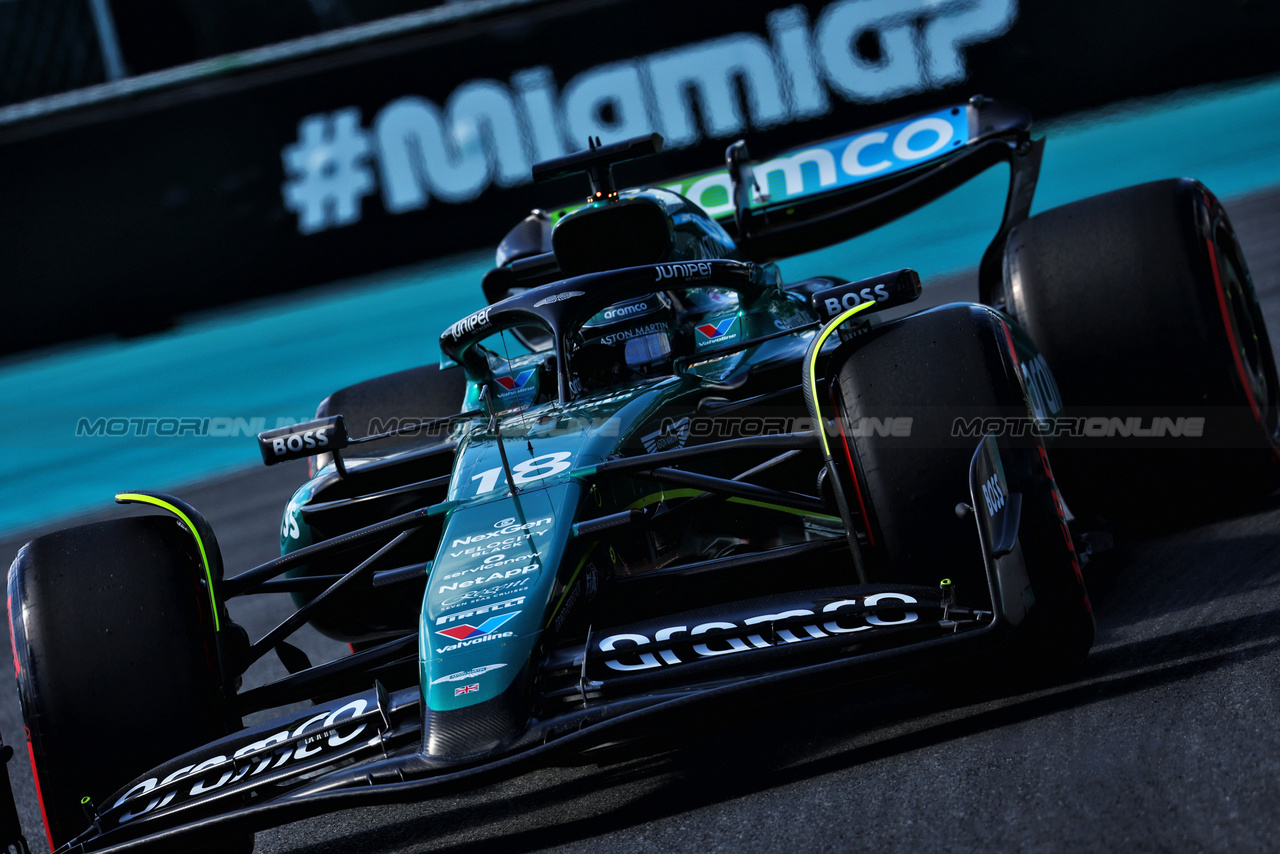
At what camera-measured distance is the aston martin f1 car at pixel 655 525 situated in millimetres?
2713

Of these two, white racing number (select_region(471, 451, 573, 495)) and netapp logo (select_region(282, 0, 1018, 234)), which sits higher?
netapp logo (select_region(282, 0, 1018, 234))

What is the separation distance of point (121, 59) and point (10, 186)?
1615 mm

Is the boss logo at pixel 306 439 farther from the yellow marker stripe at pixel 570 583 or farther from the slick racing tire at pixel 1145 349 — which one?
the slick racing tire at pixel 1145 349

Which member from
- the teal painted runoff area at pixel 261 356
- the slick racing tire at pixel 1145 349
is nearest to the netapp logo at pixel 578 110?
the teal painted runoff area at pixel 261 356

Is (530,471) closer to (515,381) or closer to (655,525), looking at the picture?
(655,525)

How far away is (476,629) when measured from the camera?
9.35ft

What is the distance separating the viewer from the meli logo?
14.8ft

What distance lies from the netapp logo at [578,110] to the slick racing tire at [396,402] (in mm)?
6213

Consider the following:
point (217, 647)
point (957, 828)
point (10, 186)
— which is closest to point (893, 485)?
point (957, 828)

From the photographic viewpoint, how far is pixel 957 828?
2377 millimetres

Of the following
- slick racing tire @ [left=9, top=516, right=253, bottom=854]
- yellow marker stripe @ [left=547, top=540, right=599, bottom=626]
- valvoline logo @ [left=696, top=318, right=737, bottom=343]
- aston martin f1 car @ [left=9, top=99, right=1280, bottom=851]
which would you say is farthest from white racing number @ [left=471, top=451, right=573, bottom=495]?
valvoline logo @ [left=696, top=318, right=737, bottom=343]

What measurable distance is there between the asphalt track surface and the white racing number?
76 centimetres

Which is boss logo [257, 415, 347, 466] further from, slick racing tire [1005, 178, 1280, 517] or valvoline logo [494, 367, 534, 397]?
slick racing tire [1005, 178, 1280, 517]

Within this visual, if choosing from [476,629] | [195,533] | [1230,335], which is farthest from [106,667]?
[1230,335]
